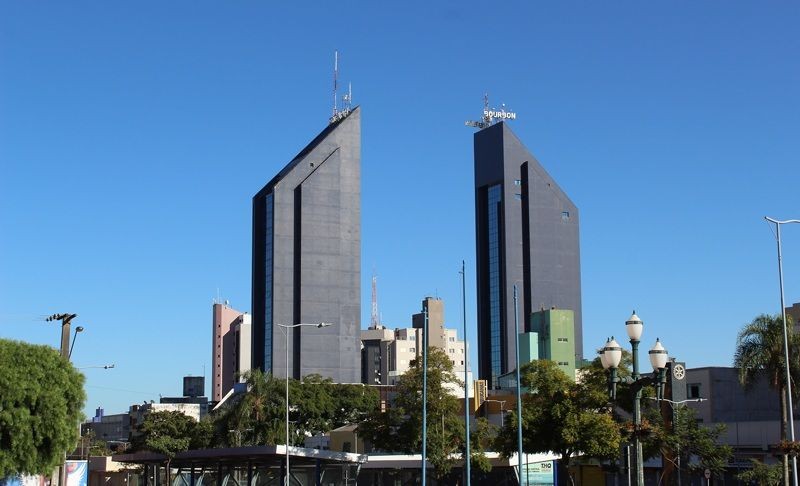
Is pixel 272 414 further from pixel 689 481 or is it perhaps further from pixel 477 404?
pixel 689 481

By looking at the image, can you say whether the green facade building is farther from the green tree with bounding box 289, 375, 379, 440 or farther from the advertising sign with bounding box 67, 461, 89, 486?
the advertising sign with bounding box 67, 461, 89, 486

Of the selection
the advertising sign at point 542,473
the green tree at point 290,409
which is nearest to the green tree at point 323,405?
the green tree at point 290,409

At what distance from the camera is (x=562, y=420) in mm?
61625

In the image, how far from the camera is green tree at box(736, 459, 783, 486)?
193 feet

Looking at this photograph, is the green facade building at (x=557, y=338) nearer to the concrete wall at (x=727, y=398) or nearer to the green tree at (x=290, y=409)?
the green tree at (x=290, y=409)

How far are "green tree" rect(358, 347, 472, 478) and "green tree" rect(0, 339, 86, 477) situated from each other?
22.7 meters

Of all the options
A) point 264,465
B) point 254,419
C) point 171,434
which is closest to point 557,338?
point 171,434

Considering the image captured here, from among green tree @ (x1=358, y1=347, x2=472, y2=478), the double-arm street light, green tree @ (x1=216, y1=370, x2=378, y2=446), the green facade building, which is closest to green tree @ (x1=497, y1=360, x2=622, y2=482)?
green tree @ (x1=358, y1=347, x2=472, y2=478)

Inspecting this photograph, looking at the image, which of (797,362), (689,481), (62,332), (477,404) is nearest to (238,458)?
(62,332)

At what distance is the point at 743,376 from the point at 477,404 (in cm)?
6071

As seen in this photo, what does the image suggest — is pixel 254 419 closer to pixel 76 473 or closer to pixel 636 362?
pixel 76 473

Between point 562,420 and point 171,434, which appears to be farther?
point 171,434

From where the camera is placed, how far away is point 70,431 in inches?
1998

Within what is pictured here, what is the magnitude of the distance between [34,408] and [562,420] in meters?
27.9
